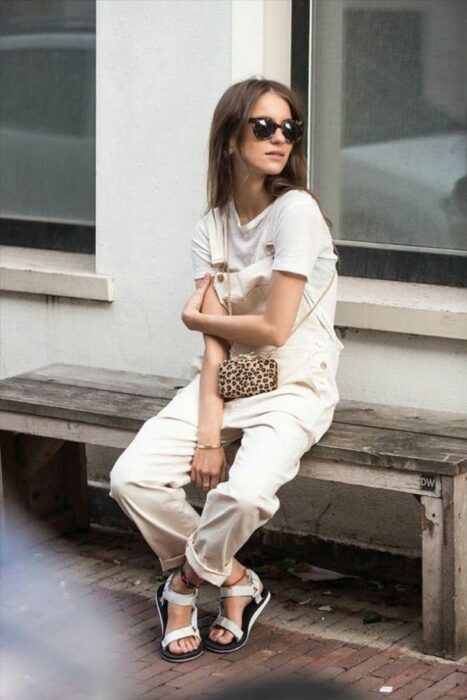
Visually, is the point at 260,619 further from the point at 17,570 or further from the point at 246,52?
the point at 246,52

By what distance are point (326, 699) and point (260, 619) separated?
10.0 feet

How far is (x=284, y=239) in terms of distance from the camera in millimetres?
3861

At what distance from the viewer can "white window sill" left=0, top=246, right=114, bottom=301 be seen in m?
5.22

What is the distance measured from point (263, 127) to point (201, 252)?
0.51 meters

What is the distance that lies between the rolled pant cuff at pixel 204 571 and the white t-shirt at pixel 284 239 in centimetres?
95

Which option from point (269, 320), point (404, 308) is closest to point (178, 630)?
point (269, 320)

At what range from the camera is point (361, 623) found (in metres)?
4.21

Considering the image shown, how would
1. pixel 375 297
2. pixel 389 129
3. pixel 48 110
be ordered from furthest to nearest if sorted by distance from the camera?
1. pixel 48 110
2. pixel 389 129
3. pixel 375 297

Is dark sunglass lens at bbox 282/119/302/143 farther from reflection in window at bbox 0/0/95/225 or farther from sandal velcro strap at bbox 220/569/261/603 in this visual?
reflection in window at bbox 0/0/95/225

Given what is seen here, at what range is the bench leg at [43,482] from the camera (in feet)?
16.3

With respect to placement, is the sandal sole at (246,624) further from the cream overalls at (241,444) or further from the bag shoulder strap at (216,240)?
the bag shoulder strap at (216,240)

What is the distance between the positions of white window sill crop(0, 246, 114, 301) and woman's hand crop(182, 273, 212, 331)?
1.14m

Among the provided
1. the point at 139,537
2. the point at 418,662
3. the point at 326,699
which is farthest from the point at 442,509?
the point at 326,699

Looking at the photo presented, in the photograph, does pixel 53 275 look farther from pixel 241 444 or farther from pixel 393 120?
pixel 241 444
